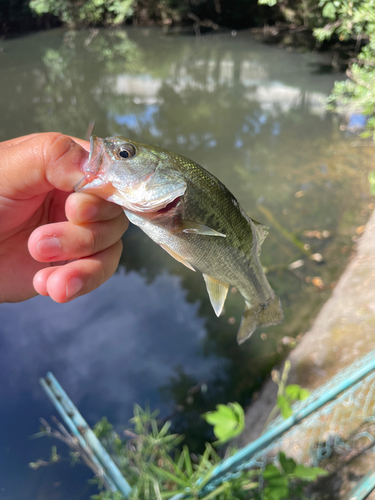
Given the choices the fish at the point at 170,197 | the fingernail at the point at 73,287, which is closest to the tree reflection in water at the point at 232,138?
the fingernail at the point at 73,287

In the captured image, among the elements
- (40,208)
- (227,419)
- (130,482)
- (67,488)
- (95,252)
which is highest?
(40,208)

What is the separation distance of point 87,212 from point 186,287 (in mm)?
3407

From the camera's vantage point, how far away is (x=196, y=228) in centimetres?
121

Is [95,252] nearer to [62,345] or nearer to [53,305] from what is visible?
[62,345]

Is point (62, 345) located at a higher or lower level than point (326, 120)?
lower

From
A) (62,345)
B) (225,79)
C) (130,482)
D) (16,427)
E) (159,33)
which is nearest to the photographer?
(130,482)

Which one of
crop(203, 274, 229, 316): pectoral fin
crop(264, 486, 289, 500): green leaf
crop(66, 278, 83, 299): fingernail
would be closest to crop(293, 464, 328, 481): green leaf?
crop(264, 486, 289, 500): green leaf

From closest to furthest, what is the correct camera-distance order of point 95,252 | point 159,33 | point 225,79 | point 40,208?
point 95,252
point 40,208
point 225,79
point 159,33

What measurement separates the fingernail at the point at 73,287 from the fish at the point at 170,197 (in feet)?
1.39

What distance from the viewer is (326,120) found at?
25.9 feet

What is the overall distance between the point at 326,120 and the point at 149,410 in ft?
26.4

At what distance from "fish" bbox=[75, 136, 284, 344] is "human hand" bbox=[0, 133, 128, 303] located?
0.45 ft

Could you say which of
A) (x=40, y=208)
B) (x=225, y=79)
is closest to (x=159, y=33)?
(x=225, y=79)

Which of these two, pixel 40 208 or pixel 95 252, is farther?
pixel 40 208
